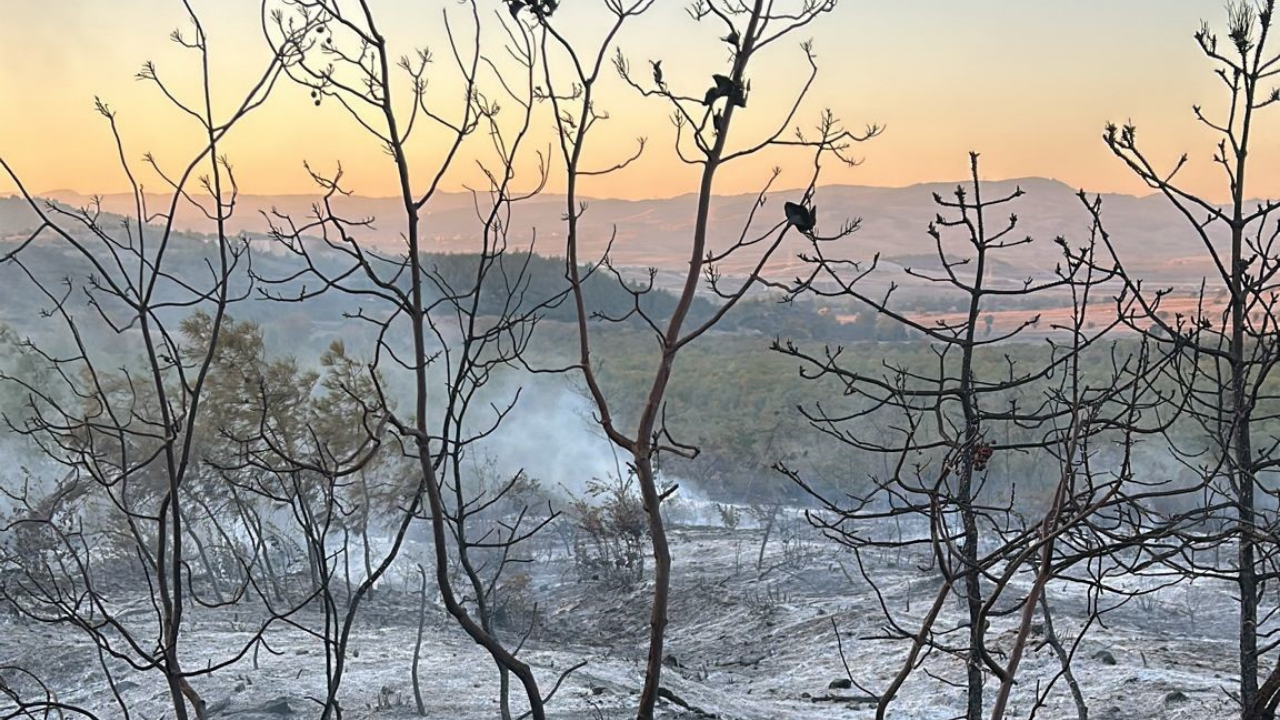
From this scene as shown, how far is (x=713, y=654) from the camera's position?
10.8 meters

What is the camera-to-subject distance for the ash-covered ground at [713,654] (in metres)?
7.80

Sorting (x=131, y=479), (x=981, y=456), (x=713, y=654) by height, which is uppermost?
(x=981, y=456)

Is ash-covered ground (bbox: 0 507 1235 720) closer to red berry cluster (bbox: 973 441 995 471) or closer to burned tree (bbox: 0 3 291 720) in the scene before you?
burned tree (bbox: 0 3 291 720)

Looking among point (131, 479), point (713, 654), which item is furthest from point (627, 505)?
point (131, 479)

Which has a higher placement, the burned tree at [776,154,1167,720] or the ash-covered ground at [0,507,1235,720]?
the burned tree at [776,154,1167,720]

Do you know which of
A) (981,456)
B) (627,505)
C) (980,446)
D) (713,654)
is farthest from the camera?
(627,505)

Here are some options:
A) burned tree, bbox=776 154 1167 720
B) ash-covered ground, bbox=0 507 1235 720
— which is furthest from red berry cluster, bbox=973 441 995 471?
ash-covered ground, bbox=0 507 1235 720

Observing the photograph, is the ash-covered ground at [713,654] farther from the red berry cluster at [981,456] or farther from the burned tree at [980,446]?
the red berry cluster at [981,456]

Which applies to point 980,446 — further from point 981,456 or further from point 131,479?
point 131,479

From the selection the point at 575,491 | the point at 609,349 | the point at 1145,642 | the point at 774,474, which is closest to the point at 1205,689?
the point at 1145,642

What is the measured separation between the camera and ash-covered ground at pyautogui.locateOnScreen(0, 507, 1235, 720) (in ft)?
25.6

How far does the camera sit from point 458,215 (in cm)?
5488

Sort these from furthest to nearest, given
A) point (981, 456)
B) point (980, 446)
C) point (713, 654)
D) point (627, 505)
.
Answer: point (627, 505)
point (713, 654)
point (981, 456)
point (980, 446)

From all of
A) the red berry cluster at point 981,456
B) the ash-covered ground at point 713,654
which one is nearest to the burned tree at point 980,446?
the red berry cluster at point 981,456
